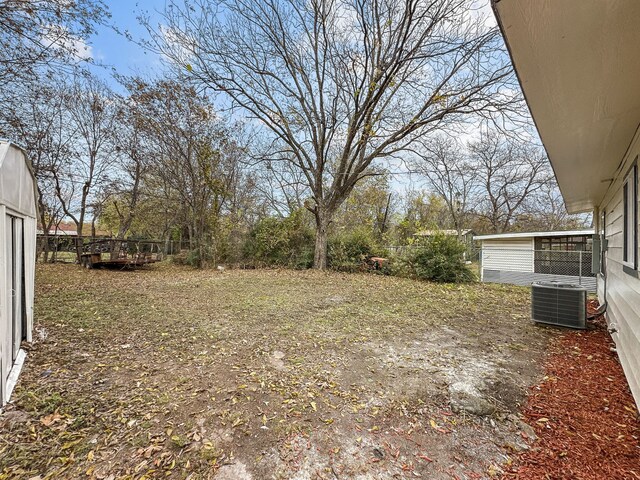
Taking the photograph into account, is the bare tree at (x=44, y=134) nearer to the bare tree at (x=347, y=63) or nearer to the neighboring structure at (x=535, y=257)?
the bare tree at (x=347, y=63)

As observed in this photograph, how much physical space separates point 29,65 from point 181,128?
6.16 meters

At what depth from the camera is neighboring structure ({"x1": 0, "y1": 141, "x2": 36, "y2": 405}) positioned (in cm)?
213

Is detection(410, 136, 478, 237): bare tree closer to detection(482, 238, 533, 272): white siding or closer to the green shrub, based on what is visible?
detection(482, 238, 533, 272): white siding

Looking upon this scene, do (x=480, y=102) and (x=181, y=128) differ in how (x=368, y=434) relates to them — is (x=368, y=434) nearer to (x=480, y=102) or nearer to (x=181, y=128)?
(x=480, y=102)

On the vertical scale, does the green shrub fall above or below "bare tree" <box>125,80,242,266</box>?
below

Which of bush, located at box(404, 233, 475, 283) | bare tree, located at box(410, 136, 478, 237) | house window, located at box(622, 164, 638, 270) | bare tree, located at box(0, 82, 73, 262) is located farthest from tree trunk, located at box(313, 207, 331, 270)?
bare tree, located at box(410, 136, 478, 237)

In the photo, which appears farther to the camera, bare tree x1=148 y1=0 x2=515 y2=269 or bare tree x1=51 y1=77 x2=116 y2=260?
bare tree x1=51 y1=77 x2=116 y2=260

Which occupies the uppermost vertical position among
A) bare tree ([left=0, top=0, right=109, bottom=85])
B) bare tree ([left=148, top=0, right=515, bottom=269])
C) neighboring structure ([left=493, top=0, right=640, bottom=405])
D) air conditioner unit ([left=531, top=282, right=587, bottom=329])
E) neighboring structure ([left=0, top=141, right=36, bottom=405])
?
bare tree ([left=148, top=0, right=515, bottom=269])

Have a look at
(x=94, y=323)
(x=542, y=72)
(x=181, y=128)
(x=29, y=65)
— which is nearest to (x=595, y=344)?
(x=542, y=72)

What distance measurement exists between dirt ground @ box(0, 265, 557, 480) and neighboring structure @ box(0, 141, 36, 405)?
0.81 ft

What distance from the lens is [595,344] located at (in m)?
3.60

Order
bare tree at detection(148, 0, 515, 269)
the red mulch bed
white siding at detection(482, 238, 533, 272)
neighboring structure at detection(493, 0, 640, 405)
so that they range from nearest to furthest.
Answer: neighboring structure at detection(493, 0, 640, 405) → the red mulch bed → bare tree at detection(148, 0, 515, 269) → white siding at detection(482, 238, 533, 272)

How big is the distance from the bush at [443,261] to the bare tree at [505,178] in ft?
31.6

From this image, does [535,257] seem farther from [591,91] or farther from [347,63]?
[591,91]
